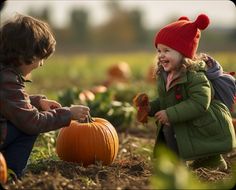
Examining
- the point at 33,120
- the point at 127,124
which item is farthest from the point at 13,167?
the point at 127,124

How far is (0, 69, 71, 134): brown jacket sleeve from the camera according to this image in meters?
4.64

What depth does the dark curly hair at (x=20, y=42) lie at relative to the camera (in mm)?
4832

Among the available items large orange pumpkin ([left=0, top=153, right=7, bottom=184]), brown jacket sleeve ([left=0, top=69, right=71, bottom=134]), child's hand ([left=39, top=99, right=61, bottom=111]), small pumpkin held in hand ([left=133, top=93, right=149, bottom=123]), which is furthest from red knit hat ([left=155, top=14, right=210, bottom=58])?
large orange pumpkin ([left=0, top=153, right=7, bottom=184])

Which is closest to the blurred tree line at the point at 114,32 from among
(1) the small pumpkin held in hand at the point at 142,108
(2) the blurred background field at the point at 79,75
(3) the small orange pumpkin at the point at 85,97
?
(2) the blurred background field at the point at 79,75

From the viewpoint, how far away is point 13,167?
488 centimetres

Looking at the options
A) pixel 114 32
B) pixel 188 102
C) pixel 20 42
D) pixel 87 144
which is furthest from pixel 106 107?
pixel 114 32

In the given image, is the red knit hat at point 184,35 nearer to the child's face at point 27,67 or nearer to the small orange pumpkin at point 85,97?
the child's face at point 27,67

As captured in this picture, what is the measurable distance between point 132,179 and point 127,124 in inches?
143

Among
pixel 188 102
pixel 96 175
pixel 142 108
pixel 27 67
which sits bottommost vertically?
pixel 96 175

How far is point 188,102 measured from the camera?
5.13 metres

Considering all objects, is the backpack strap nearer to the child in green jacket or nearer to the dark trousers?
the child in green jacket

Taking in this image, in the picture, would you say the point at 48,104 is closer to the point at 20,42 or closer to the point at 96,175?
the point at 20,42

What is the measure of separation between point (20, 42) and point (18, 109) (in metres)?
0.54

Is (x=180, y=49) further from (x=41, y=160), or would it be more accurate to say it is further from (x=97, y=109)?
(x=97, y=109)
